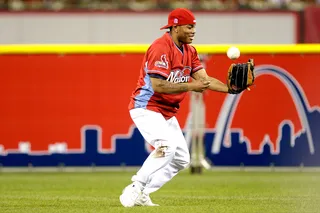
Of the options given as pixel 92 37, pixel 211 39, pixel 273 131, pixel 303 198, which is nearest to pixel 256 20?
pixel 211 39

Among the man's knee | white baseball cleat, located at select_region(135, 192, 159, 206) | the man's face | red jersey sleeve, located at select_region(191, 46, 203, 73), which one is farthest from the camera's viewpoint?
red jersey sleeve, located at select_region(191, 46, 203, 73)

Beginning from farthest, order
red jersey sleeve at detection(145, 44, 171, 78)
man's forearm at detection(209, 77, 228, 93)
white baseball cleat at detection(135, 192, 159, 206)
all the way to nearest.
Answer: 1. man's forearm at detection(209, 77, 228, 93)
2. white baseball cleat at detection(135, 192, 159, 206)
3. red jersey sleeve at detection(145, 44, 171, 78)

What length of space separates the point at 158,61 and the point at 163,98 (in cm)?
47

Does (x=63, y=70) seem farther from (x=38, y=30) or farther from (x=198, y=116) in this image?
(x=38, y=30)

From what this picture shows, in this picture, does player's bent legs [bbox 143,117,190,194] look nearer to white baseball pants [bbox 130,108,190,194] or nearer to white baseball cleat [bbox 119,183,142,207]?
white baseball pants [bbox 130,108,190,194]

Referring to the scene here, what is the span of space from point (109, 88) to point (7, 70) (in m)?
1.75

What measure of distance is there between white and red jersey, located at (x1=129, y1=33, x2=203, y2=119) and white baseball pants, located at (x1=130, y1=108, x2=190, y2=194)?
0.10 metres

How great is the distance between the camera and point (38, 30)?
66.2 feet

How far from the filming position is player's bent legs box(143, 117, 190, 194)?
933cm

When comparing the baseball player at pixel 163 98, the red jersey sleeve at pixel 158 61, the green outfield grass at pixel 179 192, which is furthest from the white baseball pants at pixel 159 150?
the red jersey sleeve at pixel 158 61

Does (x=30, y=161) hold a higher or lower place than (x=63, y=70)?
Answer: lower

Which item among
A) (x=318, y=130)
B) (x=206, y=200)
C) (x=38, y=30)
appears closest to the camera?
(x=206, y=200)

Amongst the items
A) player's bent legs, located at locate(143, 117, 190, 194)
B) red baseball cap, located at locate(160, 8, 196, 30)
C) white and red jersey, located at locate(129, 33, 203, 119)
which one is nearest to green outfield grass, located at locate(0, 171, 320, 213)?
player's bent legs, located at locate(143, 117, 190, 194)

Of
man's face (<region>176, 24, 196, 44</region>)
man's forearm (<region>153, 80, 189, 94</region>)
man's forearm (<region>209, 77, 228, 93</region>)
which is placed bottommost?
man's forearm (<region>209, 77, 228, 93</region>)
